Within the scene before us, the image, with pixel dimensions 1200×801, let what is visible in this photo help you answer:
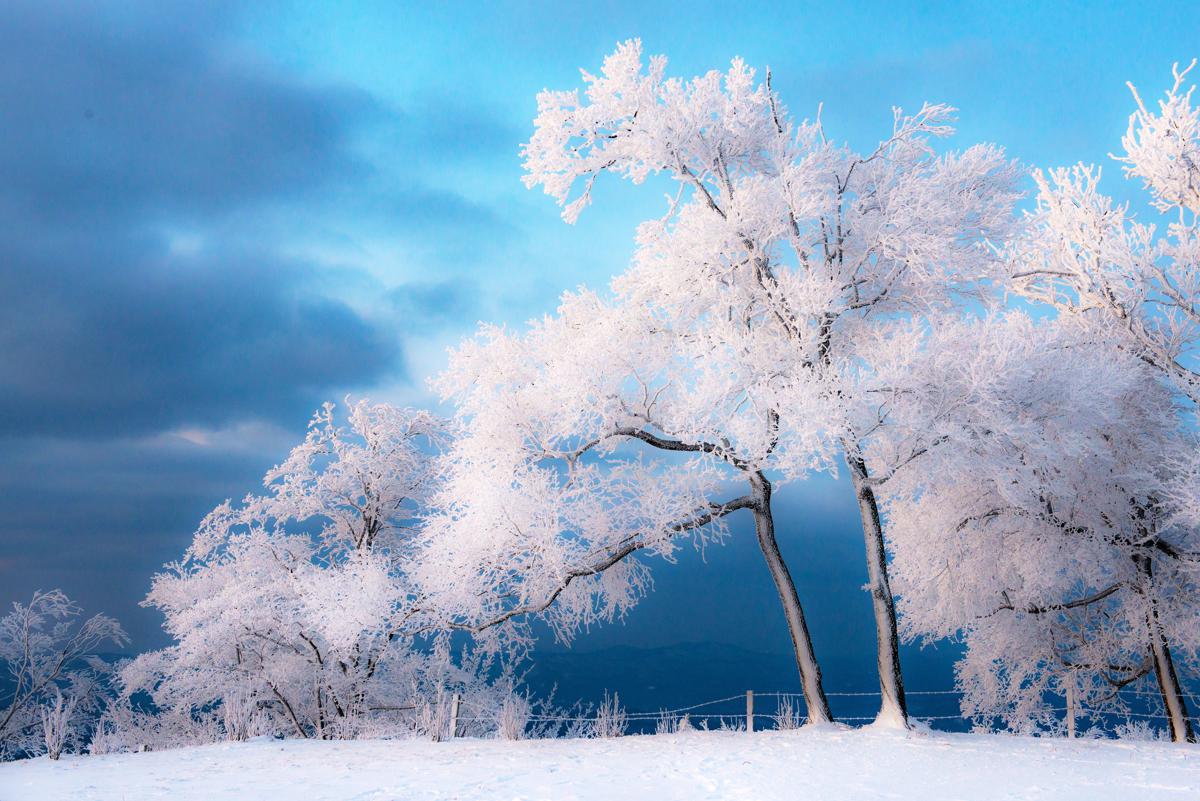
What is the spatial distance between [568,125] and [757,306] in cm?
419

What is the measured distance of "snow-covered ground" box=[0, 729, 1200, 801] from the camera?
772 centimetres

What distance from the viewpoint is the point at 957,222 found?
12.7m

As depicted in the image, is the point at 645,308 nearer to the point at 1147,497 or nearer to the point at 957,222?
the point at 957,222

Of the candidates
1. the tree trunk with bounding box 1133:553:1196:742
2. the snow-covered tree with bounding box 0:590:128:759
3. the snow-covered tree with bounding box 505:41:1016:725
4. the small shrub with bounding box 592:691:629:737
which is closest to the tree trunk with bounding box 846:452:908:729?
the snow-covered tree with bounding box 505:41:1016:725

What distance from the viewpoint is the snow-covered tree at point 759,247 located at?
→ 39.2 feet

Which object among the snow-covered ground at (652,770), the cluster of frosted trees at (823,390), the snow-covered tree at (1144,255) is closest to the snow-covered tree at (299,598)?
the cluster of frosted trees at (823,390)

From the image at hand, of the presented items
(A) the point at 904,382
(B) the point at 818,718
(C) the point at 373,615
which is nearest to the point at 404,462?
(C) the point at 373,615

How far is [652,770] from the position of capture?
8695mm

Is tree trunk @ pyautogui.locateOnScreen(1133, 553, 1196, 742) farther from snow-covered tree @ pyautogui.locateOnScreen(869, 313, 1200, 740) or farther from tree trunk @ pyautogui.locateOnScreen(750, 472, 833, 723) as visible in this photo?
tree trunk @ pyautogui.locateOnScreen(750, 472, 833, 723)

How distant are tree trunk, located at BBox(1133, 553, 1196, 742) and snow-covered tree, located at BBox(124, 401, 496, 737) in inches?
571

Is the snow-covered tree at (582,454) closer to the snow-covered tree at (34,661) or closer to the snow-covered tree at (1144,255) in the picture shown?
the snow-covered tree at (1144,255)

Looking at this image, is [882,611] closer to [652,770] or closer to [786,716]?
[786,716]

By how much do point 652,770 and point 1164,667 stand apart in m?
12.9

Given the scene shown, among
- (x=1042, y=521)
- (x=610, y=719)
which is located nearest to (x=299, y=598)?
(x=610, y=719)
